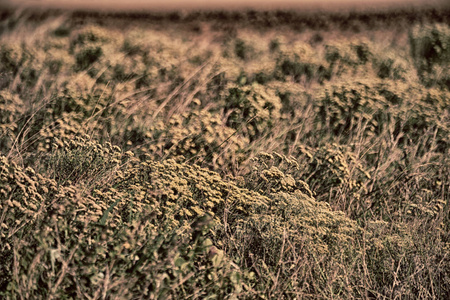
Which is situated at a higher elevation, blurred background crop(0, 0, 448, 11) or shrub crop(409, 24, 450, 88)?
blurred background crop(0, 0, 448, 11)

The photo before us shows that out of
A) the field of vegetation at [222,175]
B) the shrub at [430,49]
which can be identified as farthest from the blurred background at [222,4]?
the field of vegetation at [222,175]

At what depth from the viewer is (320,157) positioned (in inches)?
144

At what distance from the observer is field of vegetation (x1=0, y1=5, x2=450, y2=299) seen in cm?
216

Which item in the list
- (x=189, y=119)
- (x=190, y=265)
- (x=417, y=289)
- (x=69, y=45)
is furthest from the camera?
(x=69, y=45)

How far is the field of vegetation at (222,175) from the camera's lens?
2156 mm

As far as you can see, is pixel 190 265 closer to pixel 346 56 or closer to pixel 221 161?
pixel 221 161

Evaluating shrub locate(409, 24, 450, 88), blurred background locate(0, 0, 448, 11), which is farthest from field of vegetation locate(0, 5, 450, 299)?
blurred background locate(0, 0, 448, 11)

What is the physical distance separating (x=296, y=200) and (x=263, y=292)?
63 centimetres

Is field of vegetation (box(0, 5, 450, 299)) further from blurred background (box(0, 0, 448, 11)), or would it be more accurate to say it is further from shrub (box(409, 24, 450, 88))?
blurred background (box(0, 0, 448, 11))

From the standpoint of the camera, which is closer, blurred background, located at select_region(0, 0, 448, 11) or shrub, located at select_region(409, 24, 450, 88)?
shrub, located at select_region(409, 24, 450, 88)

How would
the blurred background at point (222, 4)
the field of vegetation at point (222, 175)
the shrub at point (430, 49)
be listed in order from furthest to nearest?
the blurred background at point (222, 4) → the shrub at point (430, 49) → the field of vegetation at point (222, 175)

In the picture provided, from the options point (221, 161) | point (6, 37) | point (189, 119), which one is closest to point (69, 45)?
point (6, 37)

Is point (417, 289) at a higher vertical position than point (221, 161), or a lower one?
lower

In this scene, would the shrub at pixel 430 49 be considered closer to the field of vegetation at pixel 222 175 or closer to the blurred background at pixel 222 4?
the field of vegetation at pixel 222 175
